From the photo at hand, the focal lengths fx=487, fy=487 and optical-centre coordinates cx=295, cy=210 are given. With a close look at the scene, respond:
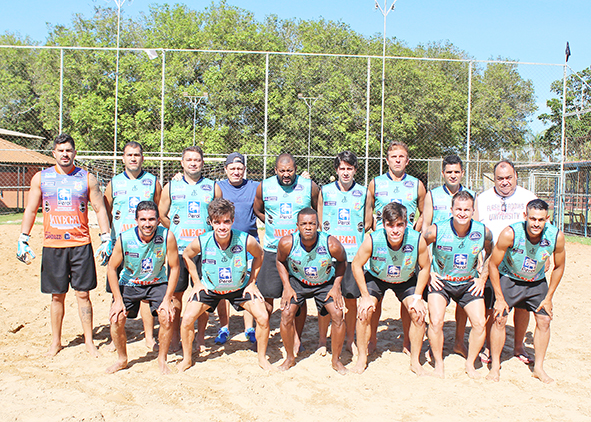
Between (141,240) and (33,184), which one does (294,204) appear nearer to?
(141,240)

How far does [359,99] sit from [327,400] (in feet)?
76.2

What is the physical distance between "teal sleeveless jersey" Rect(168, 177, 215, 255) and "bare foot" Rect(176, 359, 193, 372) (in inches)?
44.2

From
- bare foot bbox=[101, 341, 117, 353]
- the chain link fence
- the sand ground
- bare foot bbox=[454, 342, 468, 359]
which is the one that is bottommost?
the sand ground

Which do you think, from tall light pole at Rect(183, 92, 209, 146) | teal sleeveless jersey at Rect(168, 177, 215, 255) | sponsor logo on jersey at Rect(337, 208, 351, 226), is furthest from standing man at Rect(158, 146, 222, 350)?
tall light pole at Rect(183, 92, 209, 146)

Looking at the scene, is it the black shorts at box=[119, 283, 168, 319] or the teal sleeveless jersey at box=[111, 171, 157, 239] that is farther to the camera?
the teal sleeveless jersey at box=[111, 171, 157, 239]

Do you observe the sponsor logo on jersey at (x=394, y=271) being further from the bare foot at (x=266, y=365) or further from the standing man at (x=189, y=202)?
the standing man at (x=189, y=202)

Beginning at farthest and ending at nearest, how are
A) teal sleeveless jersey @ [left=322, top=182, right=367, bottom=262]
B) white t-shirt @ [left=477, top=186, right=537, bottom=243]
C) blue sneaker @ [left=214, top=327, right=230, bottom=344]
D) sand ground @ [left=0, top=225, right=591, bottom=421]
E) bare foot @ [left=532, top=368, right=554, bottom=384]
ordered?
blue sneaker @ [left=214, top=327, right=230, bottom=344]
teal sleeveless jersey @ [left=322, top=182, right=367, bottom=262]
white t-shirt @ [left=477, top=186, right=537, bottom=243]
bare foot @ [left=532, top=368, right=554, bottom=384]
sand ground @ [left=0, top=225, right=591, bottom=421]

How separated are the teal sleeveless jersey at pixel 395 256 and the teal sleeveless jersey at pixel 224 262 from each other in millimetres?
1251

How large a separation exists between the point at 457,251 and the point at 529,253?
0.63 meters

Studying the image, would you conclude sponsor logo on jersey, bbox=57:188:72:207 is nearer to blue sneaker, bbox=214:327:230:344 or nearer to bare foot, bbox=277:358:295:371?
blue sneaker, bbox=214:327:230:344

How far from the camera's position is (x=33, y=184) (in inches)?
191

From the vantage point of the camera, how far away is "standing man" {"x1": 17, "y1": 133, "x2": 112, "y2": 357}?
192 inches

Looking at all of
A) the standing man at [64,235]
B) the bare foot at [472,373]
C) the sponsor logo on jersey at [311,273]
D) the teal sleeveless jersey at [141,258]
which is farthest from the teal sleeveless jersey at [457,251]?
the standing man at [64,235]

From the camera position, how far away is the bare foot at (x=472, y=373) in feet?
14.5
